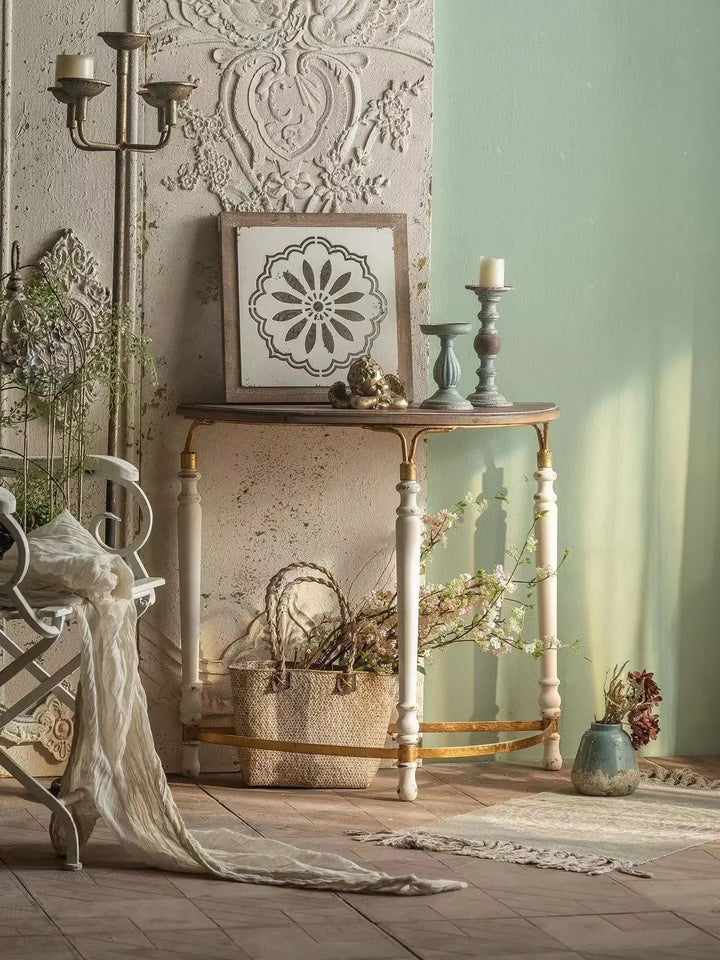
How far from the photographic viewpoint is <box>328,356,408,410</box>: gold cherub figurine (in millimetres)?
3910

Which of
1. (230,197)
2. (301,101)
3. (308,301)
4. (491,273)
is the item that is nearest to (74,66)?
(230,197)

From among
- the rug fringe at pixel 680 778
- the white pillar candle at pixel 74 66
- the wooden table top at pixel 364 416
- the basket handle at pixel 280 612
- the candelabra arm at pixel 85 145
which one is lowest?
the rug fringe at pixel 680 778

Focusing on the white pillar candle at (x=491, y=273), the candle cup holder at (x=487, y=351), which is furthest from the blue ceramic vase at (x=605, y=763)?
the white pillar candle at (x=491, y=273)

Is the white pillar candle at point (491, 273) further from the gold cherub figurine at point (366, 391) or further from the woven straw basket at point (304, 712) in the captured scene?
the woven straw basket at point (304, 712)

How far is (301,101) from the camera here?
4254mm

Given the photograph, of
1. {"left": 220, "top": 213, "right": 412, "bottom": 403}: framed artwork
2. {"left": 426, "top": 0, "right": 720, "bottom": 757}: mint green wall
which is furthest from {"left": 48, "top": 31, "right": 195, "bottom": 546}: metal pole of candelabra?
{"left": 426, "top": 0, "right": 720, "bottom": 757}: mint green wall

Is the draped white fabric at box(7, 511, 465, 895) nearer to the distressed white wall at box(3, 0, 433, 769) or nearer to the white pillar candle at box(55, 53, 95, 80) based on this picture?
the distressed white wall at box(3, 0, 433, 769)

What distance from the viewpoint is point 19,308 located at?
13.4 feet

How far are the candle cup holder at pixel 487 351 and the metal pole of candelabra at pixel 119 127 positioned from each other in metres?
0.98

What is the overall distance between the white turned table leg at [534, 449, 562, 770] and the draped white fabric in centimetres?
115

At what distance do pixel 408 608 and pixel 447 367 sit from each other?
2.21 feet

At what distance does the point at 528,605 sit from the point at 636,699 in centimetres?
41

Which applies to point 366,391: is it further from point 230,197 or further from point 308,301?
point 230,197

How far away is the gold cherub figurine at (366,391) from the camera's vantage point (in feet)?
12.8
